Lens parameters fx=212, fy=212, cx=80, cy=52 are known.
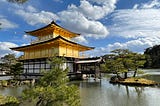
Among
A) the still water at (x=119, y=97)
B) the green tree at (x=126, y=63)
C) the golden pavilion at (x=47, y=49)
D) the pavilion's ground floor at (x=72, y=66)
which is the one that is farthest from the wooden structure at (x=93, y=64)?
the still water at (x=119, y=97)

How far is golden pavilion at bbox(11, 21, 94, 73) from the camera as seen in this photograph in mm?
35656

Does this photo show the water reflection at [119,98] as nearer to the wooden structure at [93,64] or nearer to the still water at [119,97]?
the still water at [119,97]

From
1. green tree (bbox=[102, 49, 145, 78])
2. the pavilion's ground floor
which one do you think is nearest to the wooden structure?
the pavilion's ground floor

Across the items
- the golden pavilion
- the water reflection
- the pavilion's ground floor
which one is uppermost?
the golden pavilion

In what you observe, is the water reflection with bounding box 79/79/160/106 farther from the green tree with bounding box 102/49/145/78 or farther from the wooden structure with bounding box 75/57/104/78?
the wooden structure with bounding box 75/57/104/78

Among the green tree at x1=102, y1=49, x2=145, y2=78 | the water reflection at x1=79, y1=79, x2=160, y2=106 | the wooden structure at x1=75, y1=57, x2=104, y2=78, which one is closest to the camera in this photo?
the water reflection at x1=79, y1=79, x2=160, y2=106

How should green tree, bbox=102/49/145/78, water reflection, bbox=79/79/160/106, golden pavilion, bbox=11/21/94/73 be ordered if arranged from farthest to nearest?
golden pavilion, bbox=11/21/94/73, green tree, bbox=102/49/145/78, water reflection, bbox=79/79/160/106

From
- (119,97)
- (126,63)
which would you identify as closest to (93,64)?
(126,63)

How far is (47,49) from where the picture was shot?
37031 mm

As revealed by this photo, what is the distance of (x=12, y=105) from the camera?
476 inches

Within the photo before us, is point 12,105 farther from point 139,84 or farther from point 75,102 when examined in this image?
point 139,84

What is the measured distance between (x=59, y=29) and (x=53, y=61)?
27.8 meters

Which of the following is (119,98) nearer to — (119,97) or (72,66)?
(119,97)

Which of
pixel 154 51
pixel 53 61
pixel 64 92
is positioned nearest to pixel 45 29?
pixel 53 61
